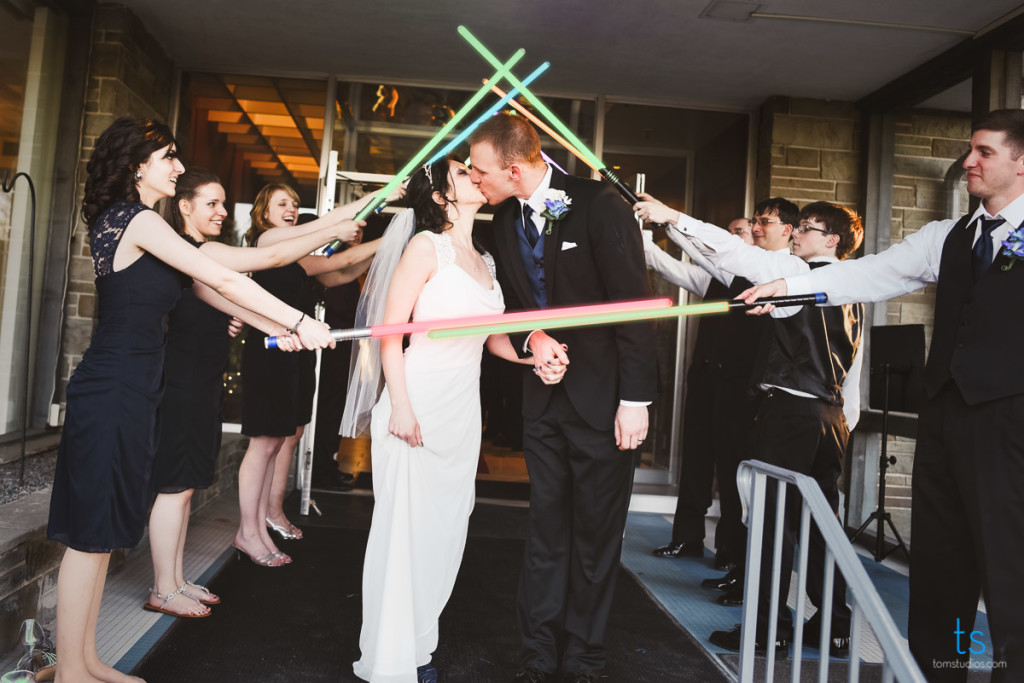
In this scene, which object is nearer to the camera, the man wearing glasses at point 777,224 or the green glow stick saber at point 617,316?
the green glow stick saber at point 617,316

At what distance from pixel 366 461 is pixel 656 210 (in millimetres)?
4508

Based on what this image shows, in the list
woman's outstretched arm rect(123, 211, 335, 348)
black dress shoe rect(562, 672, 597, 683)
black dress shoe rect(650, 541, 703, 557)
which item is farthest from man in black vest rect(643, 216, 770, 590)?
woman's outstretched arm rect(123, 211, 335, 348)

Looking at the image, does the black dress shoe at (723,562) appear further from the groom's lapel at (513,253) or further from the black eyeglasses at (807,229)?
the groom's lapel at (513,253)

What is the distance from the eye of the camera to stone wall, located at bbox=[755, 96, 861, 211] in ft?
18.4

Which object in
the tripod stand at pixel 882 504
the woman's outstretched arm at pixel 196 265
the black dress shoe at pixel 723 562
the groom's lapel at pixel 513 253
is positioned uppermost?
the groom's lapel at pixel 513 253

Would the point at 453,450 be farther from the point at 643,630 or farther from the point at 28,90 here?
the point at 28,90

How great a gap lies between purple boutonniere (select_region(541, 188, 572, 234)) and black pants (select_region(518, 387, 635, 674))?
560 mm

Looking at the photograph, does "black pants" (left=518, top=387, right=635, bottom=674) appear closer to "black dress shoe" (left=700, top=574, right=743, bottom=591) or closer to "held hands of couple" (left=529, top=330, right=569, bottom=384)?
"held hands of couple" (left=529, top=330, right=569, bottom=384)

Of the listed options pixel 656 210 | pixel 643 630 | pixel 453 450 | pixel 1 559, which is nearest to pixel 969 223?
pixel 656 210

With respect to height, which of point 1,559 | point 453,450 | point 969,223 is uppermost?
point 969,223

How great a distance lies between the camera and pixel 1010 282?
2.06m

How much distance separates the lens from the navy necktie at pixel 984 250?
2154 millimetres

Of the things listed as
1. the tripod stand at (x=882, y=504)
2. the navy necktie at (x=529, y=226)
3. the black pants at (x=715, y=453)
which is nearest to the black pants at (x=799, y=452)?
the black pants at (x=715, y=453)

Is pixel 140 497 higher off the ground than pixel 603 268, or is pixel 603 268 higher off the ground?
pixel 603 268
